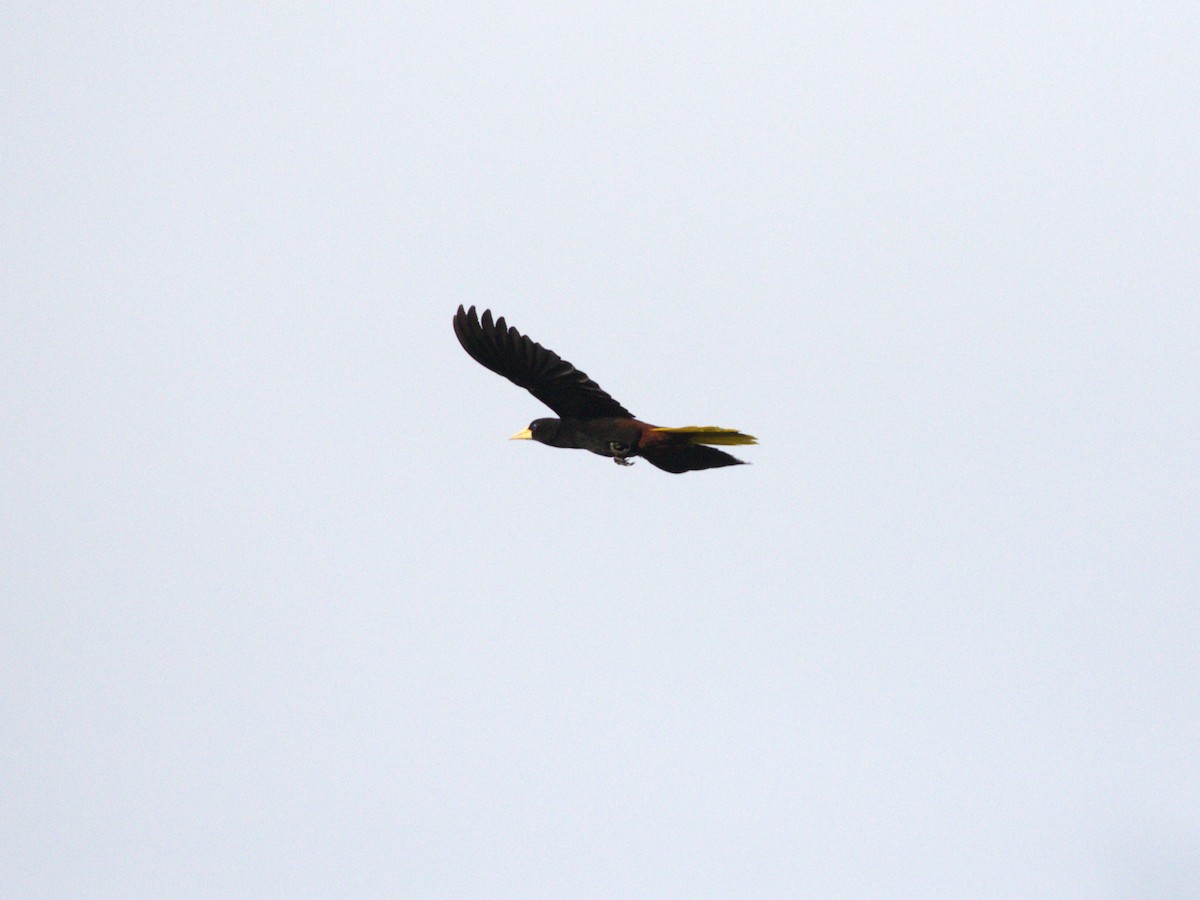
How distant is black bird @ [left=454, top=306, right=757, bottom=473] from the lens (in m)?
18.1

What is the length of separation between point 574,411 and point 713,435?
7.22 feet

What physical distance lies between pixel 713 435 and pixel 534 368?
2.43m

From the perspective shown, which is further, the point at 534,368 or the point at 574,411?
the point at 574,411

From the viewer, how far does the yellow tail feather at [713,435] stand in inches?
679

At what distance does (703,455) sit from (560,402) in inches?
74.6

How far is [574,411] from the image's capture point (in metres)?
18.9

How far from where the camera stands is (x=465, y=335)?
60.1 ft

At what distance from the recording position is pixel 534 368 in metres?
18.5

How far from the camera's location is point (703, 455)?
1838 centimetres

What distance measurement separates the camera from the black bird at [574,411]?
714 inches

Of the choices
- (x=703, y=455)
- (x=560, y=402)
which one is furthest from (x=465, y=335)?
(x=703, y=455)

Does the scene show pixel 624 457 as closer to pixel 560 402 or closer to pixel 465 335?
pixel 560 402

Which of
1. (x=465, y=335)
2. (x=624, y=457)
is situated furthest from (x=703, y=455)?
(x=465, y=335)

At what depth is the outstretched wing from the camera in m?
18.2
